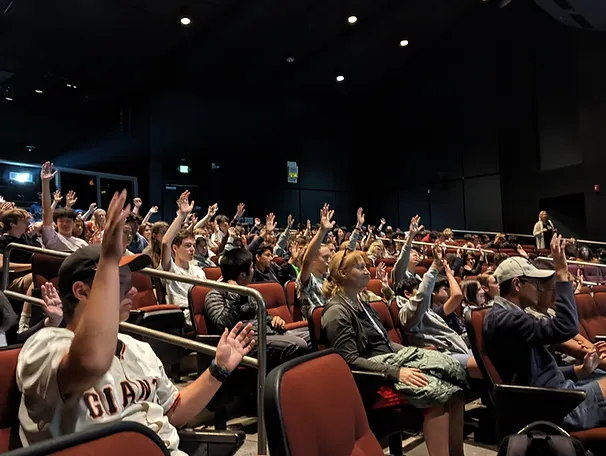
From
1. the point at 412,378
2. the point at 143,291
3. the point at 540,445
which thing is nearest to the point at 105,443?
the point at 540,445

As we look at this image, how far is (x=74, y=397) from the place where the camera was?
1.23 metres

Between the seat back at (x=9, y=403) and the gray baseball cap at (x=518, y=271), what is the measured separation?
2.31 m

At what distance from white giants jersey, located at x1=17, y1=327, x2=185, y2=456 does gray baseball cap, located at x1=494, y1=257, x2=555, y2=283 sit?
193 cm

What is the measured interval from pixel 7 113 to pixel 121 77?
2.70 meters

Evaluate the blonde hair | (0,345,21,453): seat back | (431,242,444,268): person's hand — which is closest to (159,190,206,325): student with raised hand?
the blonde hair

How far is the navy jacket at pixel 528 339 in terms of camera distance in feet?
7.51

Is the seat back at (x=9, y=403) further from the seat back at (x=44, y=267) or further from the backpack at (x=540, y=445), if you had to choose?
the seat back at (x=44, y=267)

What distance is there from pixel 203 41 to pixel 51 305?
10.7 meters

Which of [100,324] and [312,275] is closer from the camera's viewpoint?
[100,324]

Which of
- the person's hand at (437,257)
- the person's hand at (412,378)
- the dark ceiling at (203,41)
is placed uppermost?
the dark ceiling at (203,41)

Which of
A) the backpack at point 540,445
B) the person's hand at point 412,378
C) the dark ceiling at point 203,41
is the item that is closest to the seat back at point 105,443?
the backpack at point 540,445

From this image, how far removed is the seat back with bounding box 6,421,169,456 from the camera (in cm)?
80

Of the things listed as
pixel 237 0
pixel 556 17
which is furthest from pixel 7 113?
pixel 556 17

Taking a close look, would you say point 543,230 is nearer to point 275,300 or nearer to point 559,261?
point 275,300
